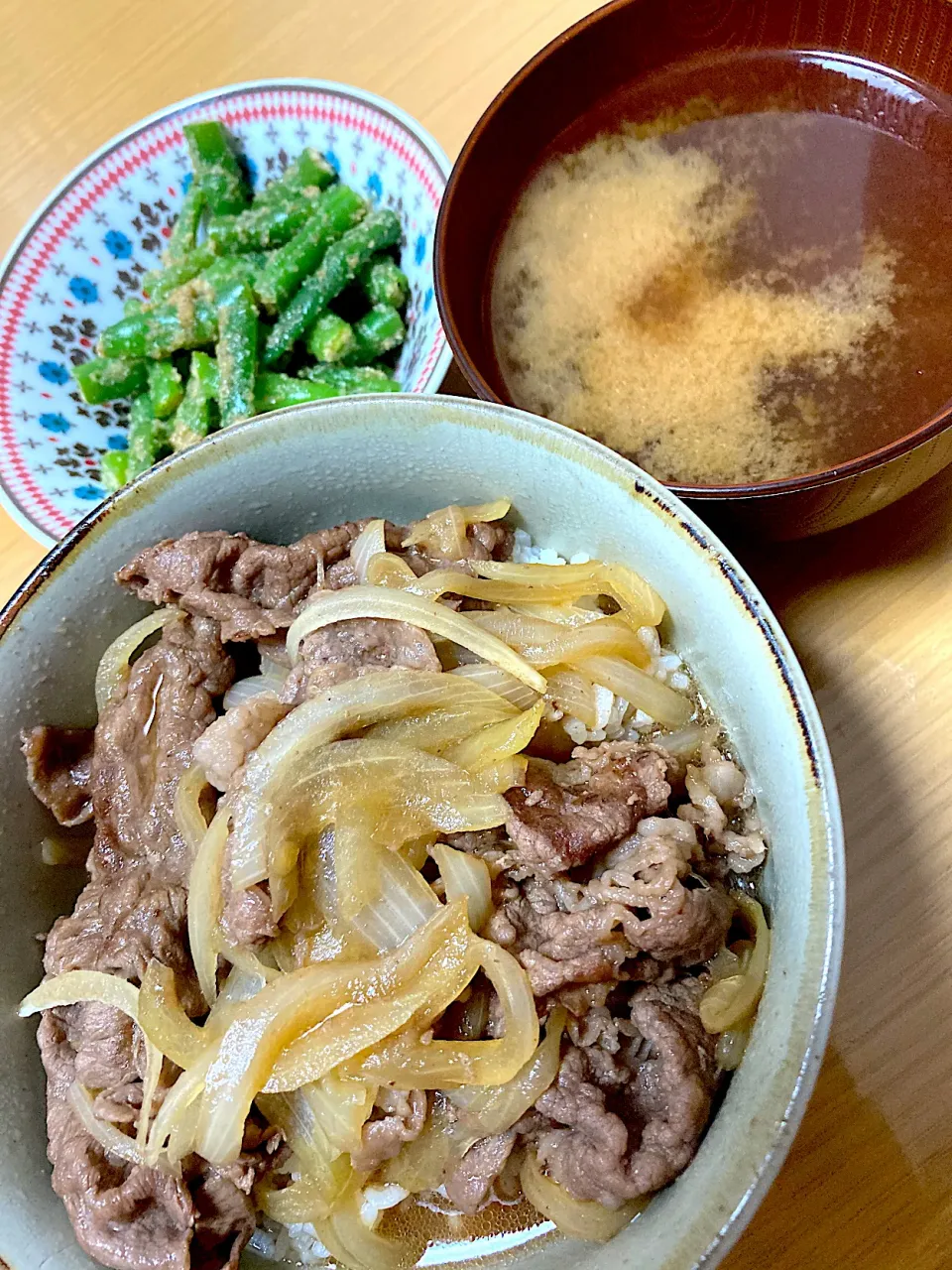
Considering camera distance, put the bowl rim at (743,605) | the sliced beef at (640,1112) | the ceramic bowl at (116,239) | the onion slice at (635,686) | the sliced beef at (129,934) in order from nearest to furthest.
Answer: the bowl rim at (743,605) → the sliced beef at (640,1112) → the sliced beef at (129,934) → the onion slice at (635,686) → the ceramic bowl at (116,239)

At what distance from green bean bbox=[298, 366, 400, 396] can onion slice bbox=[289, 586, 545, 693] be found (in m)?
0.70

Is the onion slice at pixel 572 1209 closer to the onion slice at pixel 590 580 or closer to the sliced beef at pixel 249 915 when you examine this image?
the sliced beef at pixel 249 915

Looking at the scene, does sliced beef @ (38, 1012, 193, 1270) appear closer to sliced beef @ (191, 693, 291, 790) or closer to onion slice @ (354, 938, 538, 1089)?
onion slice @ (354, 938, 538, 1089)

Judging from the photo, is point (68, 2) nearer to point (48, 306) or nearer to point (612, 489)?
point (48, 306)

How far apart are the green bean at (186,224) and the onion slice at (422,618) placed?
1172 mm

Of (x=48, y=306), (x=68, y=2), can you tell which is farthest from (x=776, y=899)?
(x=68, y=2)

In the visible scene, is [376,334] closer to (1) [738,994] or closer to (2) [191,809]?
(2) [191,809]

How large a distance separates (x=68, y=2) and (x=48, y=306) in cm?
95

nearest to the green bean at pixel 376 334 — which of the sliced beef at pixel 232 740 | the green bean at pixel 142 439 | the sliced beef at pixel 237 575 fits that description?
the green bean at pixel 142 439

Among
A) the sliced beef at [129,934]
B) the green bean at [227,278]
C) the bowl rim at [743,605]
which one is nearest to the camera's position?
the bowl rim at [743,605]

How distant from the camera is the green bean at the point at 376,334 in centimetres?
193

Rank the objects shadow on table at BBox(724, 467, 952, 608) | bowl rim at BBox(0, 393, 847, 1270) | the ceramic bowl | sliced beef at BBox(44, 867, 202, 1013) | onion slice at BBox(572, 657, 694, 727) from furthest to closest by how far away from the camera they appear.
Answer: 1. the ceramic bowl
2. shadow on table at BBox(724, 467, 952, 608)
3. onion slice at BBox(572, 657, 694, 727)
4. sliced beef at BBox(44, 867, 202, 1013)
5. bowl rim at BBox(0, 393, 847, 1270)

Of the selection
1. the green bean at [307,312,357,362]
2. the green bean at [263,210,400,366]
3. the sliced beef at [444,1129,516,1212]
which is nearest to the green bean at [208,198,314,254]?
the green bean at [263,210,400,366]

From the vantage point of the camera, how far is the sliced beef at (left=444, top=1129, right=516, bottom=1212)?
3.72ft
